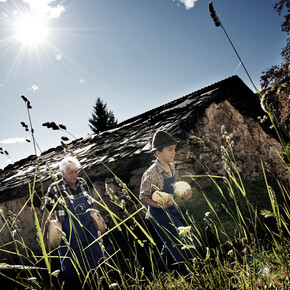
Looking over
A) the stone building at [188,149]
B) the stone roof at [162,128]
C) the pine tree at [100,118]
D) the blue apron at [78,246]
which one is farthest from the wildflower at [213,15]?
the pine tree at [100,118]

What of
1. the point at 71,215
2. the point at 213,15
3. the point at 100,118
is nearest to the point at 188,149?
the point at 71,215

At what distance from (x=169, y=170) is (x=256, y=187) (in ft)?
11.2

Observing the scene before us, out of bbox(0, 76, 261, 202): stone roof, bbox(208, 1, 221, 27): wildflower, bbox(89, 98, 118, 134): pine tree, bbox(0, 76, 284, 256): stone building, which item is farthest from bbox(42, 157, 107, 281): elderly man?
bbox(89, 98, 118, 134): pine tree

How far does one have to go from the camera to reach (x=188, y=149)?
5.23 metres

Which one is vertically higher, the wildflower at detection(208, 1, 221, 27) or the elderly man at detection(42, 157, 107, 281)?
the wildflower at detection(208, 1, 221, 27)

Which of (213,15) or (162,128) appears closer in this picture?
(213,15)

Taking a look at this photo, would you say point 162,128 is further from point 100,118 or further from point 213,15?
point 100,118

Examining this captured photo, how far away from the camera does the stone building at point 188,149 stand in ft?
16.6

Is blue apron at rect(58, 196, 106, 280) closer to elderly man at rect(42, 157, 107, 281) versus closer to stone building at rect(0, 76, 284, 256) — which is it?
elderly man at rect(42, 157, 107, 281)

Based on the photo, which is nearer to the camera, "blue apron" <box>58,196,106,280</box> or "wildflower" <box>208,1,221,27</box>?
"wildflower" <box>208,1,221,27</box>

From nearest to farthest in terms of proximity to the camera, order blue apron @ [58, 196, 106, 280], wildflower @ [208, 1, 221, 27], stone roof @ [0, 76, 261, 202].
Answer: wildflower @ [208, 1, 221, 27]
blue apron @ [58, 196, 106, 280]
stone roof @ [0, 76, 261, 202]

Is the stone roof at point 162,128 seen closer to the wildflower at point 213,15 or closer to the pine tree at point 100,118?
the wildflower at point 213,15

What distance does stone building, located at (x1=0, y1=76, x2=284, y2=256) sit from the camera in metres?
5.06

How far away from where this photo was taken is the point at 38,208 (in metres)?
6.34
